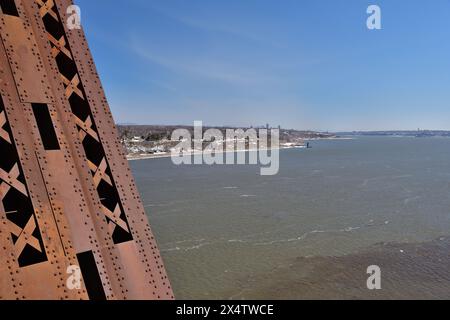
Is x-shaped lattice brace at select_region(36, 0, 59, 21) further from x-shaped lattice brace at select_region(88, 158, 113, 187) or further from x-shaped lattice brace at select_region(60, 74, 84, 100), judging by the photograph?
x-shaped lattice brace at select_region(88, 158, 113, 187)

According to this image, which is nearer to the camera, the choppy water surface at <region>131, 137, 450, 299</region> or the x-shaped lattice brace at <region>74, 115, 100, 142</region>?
the x-shaped lattice brace at <region>74, 115, 100, 142</region>

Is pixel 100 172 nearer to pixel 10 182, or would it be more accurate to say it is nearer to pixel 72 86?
pixel 10 182

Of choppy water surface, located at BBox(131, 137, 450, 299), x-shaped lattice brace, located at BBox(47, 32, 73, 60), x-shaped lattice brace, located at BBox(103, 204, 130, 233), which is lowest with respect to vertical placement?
choppy water surface, located at BBox(131, 137, 450, 299)

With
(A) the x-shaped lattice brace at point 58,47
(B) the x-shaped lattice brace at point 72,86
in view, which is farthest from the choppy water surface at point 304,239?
(A) the x-shaped lattice brace at point 58,47

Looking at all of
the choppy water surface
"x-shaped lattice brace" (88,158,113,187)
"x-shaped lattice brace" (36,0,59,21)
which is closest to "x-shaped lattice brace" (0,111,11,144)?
"x-shaped lattice brace" (88,158,113,187)

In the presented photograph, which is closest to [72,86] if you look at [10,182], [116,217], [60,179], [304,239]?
[60,179]

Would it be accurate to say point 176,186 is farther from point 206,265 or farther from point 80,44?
point 80,44
